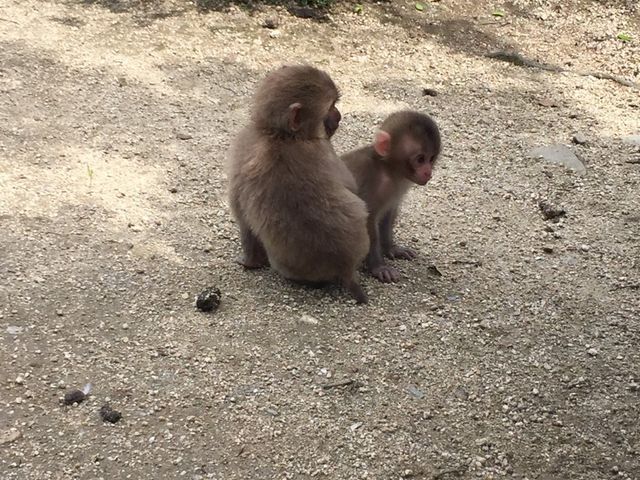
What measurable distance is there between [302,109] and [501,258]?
1813 millimetres

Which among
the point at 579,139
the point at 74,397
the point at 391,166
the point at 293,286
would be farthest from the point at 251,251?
the point at 579,139

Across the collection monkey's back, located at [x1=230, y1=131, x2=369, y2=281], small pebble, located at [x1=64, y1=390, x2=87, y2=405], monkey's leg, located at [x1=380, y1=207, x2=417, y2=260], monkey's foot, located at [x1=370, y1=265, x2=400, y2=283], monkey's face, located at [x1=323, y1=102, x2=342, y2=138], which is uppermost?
monkey's face, located at [x1=323, y1=102, x2=342, y2=138]

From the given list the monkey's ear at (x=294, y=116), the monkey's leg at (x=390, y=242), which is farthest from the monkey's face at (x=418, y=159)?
the monkey's ear at (x=294, y=116)

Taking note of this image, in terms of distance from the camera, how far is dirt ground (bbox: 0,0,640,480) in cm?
411

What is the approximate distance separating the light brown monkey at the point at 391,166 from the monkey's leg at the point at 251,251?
0.70 metres

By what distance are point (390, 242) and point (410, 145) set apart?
72cm

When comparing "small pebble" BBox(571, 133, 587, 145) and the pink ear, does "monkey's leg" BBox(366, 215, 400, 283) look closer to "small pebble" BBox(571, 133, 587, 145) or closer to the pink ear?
the pink ear

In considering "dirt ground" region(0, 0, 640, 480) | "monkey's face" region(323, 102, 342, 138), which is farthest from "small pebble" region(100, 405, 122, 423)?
"monkey's face" region(323, 102, 342, 138)

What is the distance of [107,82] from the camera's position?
310 inches

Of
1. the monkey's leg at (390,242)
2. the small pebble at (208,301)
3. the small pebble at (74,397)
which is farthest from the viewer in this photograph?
the monkey's leg at (390,242)

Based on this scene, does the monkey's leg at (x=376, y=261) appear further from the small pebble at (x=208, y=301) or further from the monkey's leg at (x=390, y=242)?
the small pebble at (x=208, y=301)

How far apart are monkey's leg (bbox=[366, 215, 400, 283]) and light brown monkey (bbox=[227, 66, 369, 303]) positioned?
1.04ft

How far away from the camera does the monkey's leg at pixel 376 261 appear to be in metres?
5.54

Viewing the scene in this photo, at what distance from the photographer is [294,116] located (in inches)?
199
